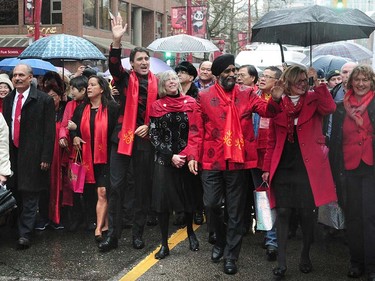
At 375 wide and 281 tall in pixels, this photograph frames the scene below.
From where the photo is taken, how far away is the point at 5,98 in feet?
22.5

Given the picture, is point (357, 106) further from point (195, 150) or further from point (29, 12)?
point (29, 12)

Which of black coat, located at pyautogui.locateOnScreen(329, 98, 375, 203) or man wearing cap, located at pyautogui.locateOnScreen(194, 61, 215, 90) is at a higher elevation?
man wearing cap, located at pyautogui.locateOnScreen(194, 61, 215, 90)

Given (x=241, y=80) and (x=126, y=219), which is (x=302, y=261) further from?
(x=126, y=219)

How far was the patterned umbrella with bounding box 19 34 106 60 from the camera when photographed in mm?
8219

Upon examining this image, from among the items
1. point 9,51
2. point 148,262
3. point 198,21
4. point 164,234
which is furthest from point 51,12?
point 148,262

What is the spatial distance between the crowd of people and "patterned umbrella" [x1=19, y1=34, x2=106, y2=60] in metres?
0.66

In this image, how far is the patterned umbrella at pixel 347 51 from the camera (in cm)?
1027

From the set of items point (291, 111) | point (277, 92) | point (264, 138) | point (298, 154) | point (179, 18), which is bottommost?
point (298, 154)

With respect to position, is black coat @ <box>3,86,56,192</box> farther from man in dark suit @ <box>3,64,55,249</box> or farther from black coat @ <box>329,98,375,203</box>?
black coat @ <box>329,98,375,203</box>

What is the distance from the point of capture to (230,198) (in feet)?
18.5

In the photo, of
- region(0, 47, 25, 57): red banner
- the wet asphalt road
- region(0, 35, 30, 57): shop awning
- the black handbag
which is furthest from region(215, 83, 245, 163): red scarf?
region(0, 47, 25, 57): red banner

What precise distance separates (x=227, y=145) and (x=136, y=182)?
5.03ft

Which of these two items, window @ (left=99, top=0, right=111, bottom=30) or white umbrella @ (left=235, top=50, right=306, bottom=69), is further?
window @ (left=99, top=0, right=111, bottom=30)

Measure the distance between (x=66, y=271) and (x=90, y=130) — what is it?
6.20 ft
